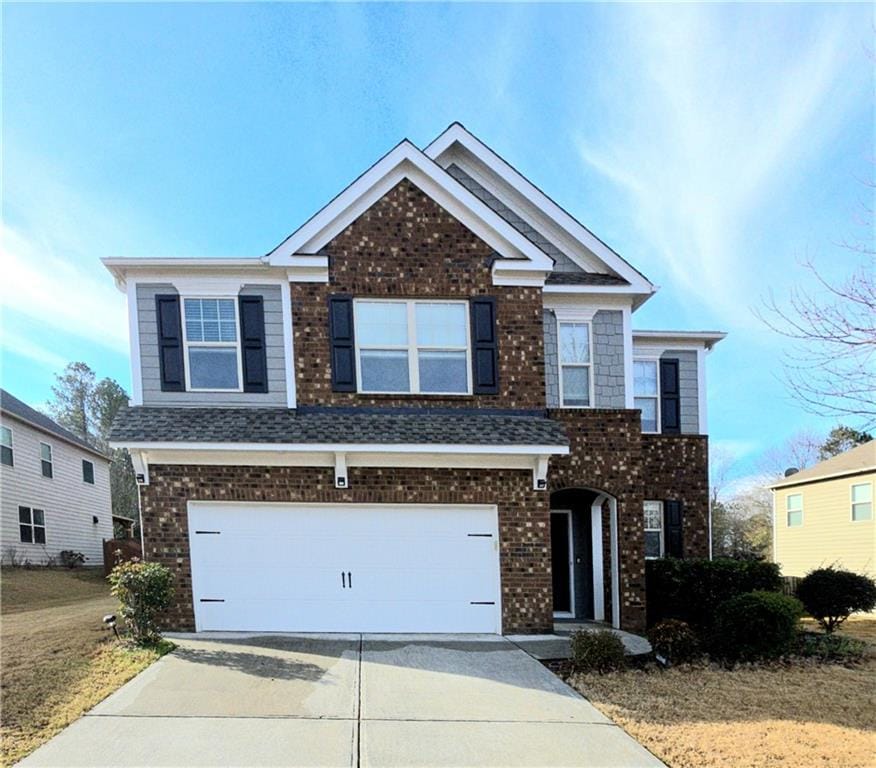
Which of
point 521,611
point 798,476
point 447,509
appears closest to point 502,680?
point 521,611

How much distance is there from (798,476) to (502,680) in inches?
707

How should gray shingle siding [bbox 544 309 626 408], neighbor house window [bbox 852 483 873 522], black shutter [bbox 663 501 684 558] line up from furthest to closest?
neighbor house window [bbox 852 483 873 522] → black shutter [bbox 663 501 684 558] → gray shingle siding [bbox 544 309 626 408]

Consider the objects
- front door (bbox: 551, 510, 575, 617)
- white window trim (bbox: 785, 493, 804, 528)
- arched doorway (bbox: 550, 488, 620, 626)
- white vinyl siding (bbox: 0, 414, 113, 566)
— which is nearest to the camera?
arched doorway (bbox: 550, 488, 620, 626)

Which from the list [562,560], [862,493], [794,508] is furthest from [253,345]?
[794,508]

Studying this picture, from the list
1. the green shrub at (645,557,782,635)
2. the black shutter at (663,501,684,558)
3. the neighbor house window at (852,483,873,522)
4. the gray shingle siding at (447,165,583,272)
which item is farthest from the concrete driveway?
the neighbor house window at (852,483,873,522)

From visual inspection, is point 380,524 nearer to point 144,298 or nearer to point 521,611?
point 521,611

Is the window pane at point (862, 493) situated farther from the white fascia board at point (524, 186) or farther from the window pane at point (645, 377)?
the white fascia board at point (524, 186)

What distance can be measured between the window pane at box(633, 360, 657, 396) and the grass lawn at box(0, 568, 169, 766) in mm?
9901

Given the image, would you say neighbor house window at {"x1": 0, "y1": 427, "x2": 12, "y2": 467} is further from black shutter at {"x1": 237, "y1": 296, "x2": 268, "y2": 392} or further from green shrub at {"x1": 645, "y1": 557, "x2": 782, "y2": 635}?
green shrub at {"x1": 645, "y1": 557, "x2": 782, "y2": 635}

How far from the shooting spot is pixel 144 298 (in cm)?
870

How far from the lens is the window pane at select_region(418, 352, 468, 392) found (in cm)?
889

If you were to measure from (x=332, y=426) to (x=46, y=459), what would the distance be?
16514 mm

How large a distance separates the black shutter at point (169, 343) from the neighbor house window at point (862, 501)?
19.1 m

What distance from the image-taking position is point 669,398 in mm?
11570
